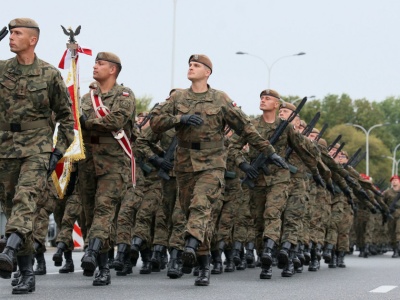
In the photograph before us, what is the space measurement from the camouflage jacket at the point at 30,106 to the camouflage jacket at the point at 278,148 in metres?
3.60

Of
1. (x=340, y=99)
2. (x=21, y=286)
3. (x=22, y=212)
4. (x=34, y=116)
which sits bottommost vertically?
(x=21, y=286)

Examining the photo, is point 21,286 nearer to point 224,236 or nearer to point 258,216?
point 258,216

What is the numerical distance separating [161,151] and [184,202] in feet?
7.63

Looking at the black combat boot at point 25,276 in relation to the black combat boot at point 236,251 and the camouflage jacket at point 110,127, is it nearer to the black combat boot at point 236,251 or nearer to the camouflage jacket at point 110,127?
the camouflage jacket at point 110,127

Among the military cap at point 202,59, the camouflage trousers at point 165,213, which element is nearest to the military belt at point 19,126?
the military cap at point 202,59

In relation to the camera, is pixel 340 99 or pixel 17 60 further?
pixel 340 99

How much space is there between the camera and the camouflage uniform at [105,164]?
35.9 ft

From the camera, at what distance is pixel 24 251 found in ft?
30.9

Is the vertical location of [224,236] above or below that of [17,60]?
below

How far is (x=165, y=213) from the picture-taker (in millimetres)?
13625

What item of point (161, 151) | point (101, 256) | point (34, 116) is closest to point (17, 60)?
point (34, 116)

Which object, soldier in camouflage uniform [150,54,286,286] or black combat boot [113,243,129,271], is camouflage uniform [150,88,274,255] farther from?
black combat boot [113,243,129,271]

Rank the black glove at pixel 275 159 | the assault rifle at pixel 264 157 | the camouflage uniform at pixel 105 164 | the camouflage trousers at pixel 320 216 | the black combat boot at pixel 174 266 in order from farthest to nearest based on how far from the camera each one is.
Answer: the camouflage trousers at pixel 320 216 < the assault rifle at pixel 264 157 < the black glove at pixel 275 159 < the black combat boot at pixel 174 266 < the camouflage uniform at pixel 105 164

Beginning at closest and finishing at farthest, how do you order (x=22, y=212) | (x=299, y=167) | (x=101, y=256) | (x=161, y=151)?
(x=22, y=212), (x=101, y=256), (x=161, y=151), (x=299, y=167)
